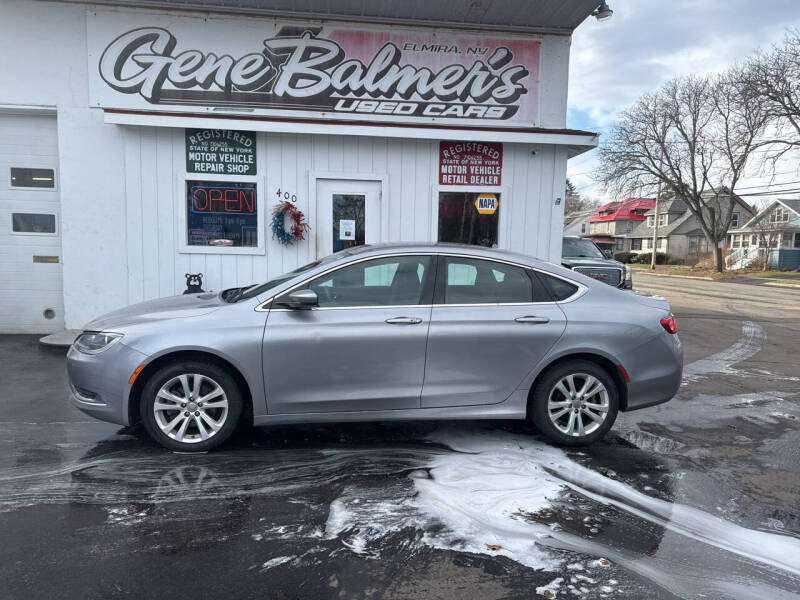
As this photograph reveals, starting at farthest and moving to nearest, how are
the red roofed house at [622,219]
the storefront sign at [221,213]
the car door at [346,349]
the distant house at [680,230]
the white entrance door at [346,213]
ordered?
the red roofed house at [622,219]
the distant house at [680,230]
the white entrance door at [346,213]
the storefront sign at [221,213]
the car door at [346,349]

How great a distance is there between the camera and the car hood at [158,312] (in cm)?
421

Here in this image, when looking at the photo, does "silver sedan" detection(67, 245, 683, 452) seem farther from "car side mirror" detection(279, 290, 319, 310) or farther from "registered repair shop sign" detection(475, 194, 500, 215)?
"registered repair shop sign" detection(475, 194, 500, 215)

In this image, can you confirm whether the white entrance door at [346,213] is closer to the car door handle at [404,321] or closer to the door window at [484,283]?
the door window at [484,283]

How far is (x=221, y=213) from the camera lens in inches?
339

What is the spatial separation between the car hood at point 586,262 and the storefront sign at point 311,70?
369 centimetres

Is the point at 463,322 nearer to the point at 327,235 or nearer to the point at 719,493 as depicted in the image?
the point at 719,493

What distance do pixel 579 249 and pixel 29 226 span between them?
11.0 meters

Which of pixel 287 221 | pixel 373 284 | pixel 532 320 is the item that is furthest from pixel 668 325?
pixel 287 221

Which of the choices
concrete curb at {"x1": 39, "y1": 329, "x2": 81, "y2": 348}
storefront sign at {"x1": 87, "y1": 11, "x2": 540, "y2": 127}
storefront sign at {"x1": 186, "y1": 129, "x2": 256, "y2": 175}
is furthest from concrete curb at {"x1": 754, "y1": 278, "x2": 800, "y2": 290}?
concrete curb at {"x1": 39, "y1": 329, "x2": 81, "y2": 348}

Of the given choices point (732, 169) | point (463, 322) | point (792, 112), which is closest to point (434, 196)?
point (463, 322)

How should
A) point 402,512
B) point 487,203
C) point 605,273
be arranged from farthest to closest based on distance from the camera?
point 605,273, point 487,203, point 402,512

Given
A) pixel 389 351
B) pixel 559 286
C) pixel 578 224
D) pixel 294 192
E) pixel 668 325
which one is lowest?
pixel 389 351


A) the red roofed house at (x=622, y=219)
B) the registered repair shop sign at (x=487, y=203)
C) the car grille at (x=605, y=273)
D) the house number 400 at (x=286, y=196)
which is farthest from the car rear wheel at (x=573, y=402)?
the red roofed house at (x=622, y=219)

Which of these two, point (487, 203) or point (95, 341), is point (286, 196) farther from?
point (95, 341)
